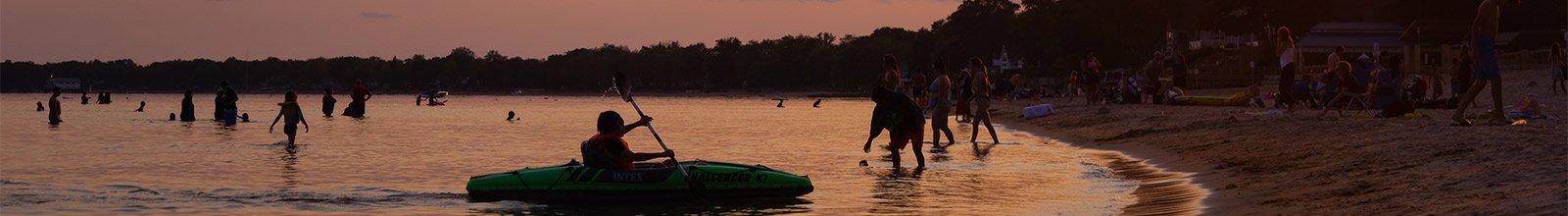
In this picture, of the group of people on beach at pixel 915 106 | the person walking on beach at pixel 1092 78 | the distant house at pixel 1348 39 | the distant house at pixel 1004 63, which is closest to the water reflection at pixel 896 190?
the group of people on beach at pixel 915 106

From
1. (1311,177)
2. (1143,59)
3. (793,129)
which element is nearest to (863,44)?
(1143,59)

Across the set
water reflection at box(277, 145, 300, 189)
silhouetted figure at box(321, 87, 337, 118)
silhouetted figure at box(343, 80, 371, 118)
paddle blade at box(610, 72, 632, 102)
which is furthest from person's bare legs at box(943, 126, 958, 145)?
silhouetted figure at box(343, 80, 371, 118)

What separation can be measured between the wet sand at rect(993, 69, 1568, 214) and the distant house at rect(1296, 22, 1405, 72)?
5003 cm

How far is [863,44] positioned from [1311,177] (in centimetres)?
16589

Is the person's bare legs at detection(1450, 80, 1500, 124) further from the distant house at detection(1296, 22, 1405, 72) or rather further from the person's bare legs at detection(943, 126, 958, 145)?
the distant house at detection(1296, 22, 1405, 72)

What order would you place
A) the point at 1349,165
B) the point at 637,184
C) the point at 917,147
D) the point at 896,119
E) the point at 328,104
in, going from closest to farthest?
1. the point at 637,184
2. the point at 1349,165
3. the point at 896,119
4. the point at 917,147
5. the point at 328,104

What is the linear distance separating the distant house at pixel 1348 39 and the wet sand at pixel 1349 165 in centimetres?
5003

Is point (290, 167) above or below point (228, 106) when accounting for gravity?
below

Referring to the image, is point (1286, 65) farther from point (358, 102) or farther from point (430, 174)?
point (358, 102)

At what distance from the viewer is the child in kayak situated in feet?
50.4

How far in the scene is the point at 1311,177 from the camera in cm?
1568

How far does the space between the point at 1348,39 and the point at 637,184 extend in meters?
70.3

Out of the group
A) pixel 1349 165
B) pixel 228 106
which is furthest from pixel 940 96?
pixel 228 106

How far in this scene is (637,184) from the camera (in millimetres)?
15367
